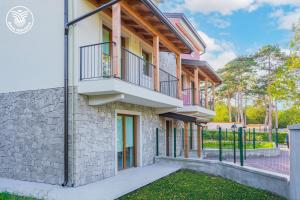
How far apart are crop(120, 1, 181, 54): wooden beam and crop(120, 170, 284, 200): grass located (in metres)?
5.78

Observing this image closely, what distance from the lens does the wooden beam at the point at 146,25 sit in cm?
940

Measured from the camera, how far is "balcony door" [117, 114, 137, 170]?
1159 centimetres

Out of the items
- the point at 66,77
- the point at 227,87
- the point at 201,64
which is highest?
the point at 227,87

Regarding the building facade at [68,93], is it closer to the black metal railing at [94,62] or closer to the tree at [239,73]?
the black metal railing at [94,62]

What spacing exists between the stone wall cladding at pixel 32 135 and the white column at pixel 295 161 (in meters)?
6.63

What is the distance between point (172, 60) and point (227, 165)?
9885 mm

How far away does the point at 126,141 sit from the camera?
39.4 feet

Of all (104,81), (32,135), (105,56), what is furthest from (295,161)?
(32,135)

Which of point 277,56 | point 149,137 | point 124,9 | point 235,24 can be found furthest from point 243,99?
point 124,9

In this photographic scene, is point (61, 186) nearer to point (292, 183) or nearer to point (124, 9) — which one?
point (124, 9)

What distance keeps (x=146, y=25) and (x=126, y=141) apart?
4.86m

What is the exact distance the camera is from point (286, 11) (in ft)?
61.5

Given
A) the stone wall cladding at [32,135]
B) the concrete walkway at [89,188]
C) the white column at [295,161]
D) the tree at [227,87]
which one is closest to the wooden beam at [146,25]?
the stone wall cladding at [32,135]

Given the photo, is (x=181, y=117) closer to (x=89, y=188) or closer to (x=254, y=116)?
(x=89, y=188)
